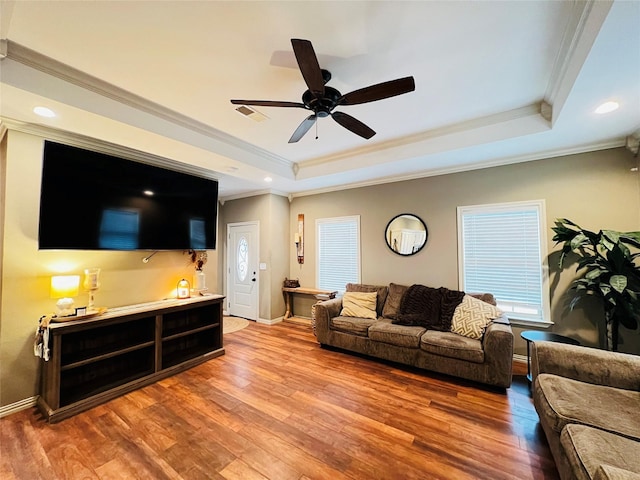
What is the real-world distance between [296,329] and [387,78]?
4.17 m

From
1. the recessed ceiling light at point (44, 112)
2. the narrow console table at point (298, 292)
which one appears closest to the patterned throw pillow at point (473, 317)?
the narrow console table at point (298, 292)

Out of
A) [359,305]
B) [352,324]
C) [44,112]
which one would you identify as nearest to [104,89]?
[44,112]

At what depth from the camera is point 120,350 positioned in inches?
110

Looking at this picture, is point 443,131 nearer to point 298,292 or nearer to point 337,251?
point 337,251

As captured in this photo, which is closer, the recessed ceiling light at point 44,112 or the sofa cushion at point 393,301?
the recessed ceiling light at point 44,112

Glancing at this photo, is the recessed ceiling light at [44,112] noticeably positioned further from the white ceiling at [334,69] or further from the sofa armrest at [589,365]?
the sofa armrest at [589,365]

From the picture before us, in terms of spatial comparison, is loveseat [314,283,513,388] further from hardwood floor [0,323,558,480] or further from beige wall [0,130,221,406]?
beige wall [0,130,221,406]

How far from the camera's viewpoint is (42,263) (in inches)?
104

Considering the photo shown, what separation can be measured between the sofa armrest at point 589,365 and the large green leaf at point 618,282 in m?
0.84

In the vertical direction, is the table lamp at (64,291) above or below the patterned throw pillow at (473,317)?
above

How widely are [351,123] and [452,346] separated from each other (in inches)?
103

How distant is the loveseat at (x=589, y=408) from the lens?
1272mm

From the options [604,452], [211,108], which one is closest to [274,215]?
[211,108]

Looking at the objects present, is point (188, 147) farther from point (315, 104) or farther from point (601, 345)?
point (601, 345)
